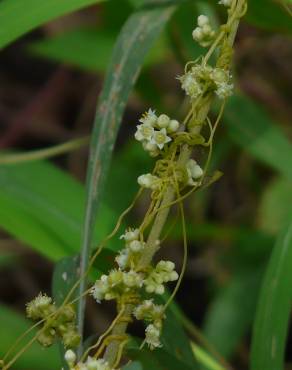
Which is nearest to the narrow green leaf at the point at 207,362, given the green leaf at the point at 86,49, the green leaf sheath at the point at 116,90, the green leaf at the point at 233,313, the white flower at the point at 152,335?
the green leaf sheath at the point at 116,90

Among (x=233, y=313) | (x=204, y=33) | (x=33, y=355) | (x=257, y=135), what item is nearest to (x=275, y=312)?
(x=204, y=33)

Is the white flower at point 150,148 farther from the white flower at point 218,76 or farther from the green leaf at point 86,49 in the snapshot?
the green leaf at point 86,49

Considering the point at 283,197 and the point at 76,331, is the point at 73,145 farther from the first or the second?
the point at 76,331

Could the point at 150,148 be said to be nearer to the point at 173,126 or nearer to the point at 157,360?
the point at 173,126

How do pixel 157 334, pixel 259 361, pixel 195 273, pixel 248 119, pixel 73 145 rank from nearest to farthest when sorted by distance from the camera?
pixel 157 334 < pixel 259 361 < pixel 73 145 < pixel 248 119 < pixel 195 273

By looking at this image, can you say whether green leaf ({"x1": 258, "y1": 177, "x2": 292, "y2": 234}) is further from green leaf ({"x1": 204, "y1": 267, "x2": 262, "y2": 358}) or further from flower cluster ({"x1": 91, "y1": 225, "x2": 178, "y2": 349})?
flower cluster ({"x1": 91, "y1": 225, "x2": 178, "y2": 349})

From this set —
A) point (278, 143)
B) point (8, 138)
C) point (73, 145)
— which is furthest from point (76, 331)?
point (8, 138)
